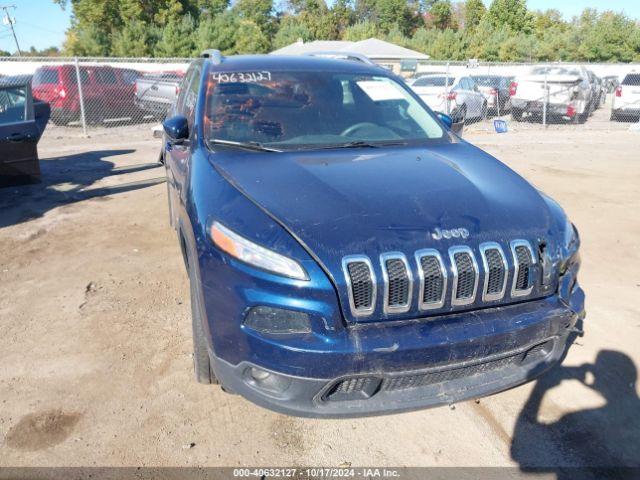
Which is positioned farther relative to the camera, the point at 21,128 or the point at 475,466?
the point at 21,128

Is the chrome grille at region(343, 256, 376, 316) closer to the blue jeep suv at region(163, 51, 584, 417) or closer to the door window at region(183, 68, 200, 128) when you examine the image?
the blue jeep suv at region(163, 51, 584, 417)

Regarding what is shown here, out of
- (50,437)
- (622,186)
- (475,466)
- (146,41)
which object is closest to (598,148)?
(622,186)

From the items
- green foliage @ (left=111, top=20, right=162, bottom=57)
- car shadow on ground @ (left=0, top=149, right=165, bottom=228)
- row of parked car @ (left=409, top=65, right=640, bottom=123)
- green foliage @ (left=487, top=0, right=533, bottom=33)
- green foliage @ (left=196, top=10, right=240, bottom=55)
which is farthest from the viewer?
green foliage @ (left=487, top=0, right=533, bottom=33)

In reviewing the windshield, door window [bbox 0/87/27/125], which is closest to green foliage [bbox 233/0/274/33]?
door window [bbox 0/87/27/125]

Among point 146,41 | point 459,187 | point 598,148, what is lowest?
point 598,148

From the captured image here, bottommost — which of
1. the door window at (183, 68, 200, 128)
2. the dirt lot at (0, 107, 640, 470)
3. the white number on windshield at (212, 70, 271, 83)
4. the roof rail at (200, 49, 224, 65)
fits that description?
the dirt lot at (0, 107, 640, 470)

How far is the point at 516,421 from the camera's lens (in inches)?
114

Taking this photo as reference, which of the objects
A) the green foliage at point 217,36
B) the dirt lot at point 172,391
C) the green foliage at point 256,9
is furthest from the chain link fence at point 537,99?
the green foliage at point 256,9

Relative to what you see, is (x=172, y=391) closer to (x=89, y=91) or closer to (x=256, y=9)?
(x=89, y=91)

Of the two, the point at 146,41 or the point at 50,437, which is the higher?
the point at 146,41

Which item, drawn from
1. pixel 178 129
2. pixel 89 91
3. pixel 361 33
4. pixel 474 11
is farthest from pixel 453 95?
pixel 474 11

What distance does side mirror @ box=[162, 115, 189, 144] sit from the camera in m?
3.58

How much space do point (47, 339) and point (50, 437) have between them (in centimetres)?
111

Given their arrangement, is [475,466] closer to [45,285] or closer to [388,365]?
[388,365]
